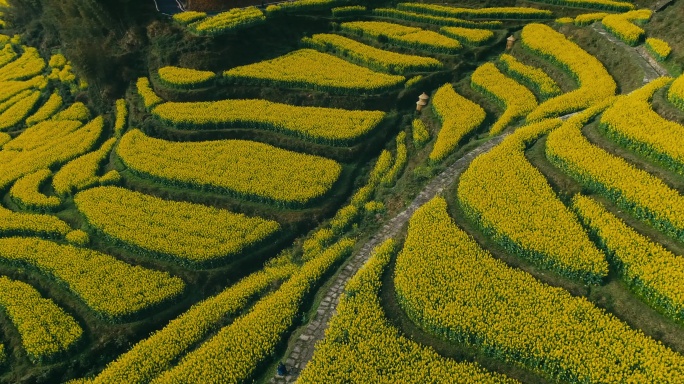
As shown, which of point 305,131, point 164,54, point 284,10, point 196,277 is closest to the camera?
point 196,277

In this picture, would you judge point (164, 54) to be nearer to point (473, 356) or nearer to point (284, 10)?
point (284, 10)

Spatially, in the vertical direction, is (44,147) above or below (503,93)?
below

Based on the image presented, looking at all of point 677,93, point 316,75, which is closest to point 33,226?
point 316,75

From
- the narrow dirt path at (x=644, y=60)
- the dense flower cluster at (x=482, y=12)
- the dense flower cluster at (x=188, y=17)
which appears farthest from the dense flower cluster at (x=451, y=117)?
the dense flower cluster at (x=188, y=17)

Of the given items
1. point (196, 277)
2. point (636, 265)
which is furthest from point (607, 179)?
point (196, 277)

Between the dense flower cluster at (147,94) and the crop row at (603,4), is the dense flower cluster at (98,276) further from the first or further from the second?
the crop row at (603,4)

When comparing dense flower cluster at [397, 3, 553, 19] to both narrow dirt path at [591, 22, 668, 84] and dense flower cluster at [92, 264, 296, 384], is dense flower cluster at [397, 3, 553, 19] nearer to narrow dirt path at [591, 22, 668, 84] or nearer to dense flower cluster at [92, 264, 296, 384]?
narrow dirt path at [591, 22, 668, 84]

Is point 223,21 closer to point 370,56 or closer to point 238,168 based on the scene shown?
point 370,56
